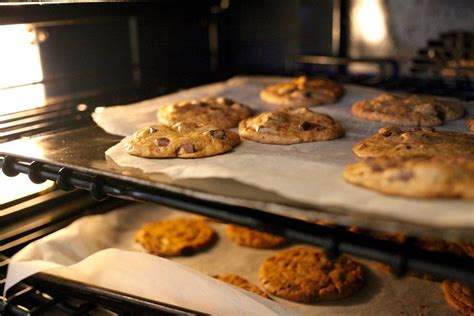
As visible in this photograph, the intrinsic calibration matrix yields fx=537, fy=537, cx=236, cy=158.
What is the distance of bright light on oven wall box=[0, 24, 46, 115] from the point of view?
203 cm

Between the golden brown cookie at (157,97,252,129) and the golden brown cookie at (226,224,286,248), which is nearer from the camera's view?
the golden brown cookie at (157,97,252,129)

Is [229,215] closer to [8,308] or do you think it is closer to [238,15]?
[8,308]

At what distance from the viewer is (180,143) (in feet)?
5.41

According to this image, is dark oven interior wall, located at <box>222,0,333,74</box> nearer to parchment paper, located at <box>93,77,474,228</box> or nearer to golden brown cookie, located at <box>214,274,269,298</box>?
parchment paper, located at <box>93,77,474,228</box>

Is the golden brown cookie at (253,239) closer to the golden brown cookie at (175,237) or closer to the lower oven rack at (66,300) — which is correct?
the golden brown cookie at (175,237)

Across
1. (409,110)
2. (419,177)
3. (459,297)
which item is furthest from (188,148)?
(459,297)

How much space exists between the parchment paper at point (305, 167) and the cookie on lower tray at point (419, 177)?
0.7 inches

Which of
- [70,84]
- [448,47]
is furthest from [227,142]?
[448,47]

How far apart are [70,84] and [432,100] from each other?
5.03ft

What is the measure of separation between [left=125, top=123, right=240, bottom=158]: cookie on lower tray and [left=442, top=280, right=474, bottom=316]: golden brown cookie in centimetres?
90

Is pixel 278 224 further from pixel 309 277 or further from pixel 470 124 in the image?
pixel 470 124

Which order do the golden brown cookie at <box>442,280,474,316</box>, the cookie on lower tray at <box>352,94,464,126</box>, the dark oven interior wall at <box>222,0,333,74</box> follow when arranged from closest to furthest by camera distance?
1. the golden brown cookie at <box>442,280,474,316</box>
2. the cookie on lower tray at <box>352,94,464,126</box>
3. the dark oven interior wall at <box>222,0,333,74</box>

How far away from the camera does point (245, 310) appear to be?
5.31 feet

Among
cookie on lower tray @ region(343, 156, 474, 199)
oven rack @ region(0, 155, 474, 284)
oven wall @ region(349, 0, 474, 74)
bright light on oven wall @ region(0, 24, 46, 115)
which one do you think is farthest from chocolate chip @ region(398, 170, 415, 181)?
oven wall @ region(349, 0, 474, 74)
